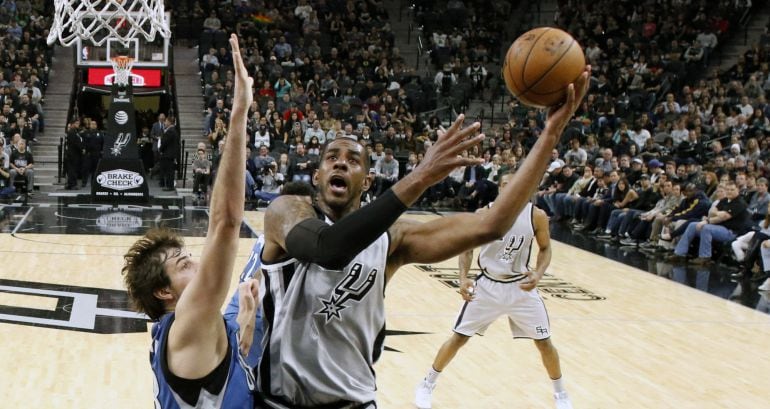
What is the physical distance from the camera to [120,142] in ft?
58.6

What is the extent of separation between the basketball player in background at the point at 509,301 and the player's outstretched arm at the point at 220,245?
140 inches

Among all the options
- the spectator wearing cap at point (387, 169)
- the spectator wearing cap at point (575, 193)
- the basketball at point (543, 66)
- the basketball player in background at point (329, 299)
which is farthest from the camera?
the spectator wearing cap at point (387, 169)

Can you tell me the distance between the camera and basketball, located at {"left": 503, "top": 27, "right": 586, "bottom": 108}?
8.98ft

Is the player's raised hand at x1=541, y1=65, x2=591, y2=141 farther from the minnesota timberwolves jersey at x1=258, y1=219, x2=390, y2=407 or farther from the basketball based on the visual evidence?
the minnesota timberwolves jersey at x1=258, y1=219, x2=390, y2=407

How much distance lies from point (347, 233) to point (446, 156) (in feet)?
1.06

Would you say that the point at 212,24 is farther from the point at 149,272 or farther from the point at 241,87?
the point at 241,87

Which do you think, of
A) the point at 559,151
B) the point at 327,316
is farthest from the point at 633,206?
the point at 327,316

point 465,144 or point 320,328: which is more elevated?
point 465,144

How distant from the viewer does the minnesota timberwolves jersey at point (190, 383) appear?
246cm

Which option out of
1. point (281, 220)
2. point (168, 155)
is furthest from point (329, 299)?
point (168, 155)

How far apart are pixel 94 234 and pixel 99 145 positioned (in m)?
7.06

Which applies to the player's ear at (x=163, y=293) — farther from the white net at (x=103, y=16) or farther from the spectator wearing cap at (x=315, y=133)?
the spectator wearing cap at (x=315, y=133)

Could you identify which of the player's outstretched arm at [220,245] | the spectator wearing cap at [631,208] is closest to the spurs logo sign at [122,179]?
the spectator wearing cap at [631,208]

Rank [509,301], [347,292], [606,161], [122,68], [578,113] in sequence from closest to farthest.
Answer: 1. [347,292]
2. [509,301]
3. [606,161]
4. [122,68]
5. [578,113]
